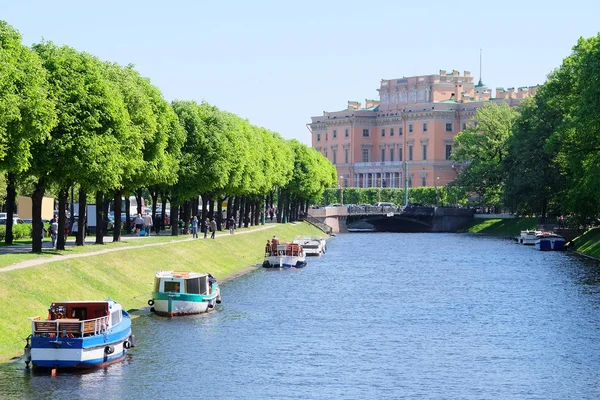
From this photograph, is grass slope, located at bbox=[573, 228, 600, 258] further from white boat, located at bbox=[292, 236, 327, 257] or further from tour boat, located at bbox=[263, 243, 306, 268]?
tour boat, located at bbox=[263, 243, 306, 268]

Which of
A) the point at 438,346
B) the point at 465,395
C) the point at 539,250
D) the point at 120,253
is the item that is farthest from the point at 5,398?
the point at 539,250

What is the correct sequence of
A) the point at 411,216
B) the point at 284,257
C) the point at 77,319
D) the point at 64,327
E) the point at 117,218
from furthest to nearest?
the point at 411,216 → the point at 284,257 → the point at 117,218 → the point at 77,319 → the point at 64,327

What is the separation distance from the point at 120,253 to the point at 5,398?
34.0 metres

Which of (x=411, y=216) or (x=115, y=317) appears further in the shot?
(x=411, y=216)

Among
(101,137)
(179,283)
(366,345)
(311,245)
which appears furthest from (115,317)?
(311,245)

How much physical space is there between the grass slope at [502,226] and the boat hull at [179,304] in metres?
105

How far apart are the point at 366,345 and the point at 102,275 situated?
18620 mm

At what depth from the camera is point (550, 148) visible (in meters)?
112

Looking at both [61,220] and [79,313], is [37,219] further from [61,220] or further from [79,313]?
[79,313]

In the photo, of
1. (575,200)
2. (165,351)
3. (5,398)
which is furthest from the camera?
(575,200)

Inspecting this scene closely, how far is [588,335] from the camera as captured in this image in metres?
55.9

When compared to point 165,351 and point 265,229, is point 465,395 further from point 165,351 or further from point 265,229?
point 265,229

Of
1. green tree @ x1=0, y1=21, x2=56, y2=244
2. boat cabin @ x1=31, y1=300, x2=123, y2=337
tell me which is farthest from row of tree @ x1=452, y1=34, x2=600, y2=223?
boat cabin @ x1=31, y1=300, x2=123, y2=337

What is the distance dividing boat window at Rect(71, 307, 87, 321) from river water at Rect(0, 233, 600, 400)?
249 centimetres
